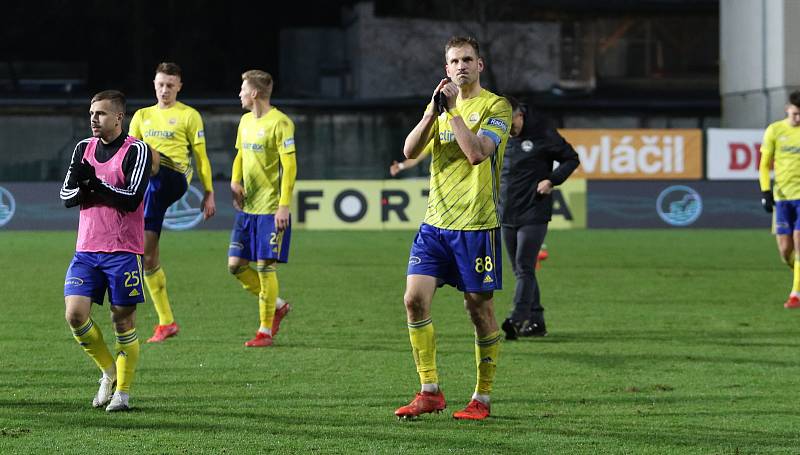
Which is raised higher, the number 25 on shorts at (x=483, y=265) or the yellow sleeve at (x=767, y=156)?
the yellow sleeve at (x=767, y=156)

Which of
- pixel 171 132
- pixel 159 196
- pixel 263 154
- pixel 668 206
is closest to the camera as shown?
pixel 263 154

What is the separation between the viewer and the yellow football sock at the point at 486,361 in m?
7.32

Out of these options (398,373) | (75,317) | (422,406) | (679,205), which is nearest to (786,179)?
(398,373)

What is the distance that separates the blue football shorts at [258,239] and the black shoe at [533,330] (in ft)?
6.58

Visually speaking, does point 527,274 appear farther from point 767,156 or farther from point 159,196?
point 767,156

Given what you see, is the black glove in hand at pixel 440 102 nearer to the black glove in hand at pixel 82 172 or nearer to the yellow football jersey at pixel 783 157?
the black glove in hand at pixel 82 172

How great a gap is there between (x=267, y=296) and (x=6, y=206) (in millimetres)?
16112

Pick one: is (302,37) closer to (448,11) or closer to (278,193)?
(448,11)

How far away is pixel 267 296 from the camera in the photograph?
10438mm

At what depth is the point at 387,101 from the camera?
30.2 m

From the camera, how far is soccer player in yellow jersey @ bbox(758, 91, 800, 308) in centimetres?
1321

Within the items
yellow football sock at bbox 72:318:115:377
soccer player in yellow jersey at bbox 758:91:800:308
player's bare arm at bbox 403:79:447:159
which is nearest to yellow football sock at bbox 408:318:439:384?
player's bare arm at bbox 403:79:447:159

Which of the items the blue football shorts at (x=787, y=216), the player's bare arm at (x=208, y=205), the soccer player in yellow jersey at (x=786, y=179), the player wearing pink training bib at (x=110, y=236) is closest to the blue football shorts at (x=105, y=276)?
the player wearing pink training bib at (x=110, y=236)

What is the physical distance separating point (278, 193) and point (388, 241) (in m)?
12.6
